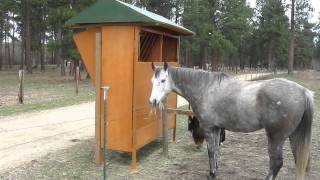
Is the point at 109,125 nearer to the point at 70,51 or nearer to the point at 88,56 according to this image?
the point at 88,56

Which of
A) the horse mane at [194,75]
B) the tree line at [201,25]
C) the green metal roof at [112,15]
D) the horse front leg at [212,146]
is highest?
the tree line at [201,25]

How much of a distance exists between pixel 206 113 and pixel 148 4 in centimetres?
3314

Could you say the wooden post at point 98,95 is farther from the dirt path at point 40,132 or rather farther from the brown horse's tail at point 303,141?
the brown horse's tail at point 303,141

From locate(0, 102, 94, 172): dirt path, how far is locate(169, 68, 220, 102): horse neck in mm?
3023

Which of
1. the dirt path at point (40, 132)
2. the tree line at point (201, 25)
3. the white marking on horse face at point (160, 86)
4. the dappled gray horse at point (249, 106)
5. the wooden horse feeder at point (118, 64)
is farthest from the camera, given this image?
the tree line at point (201, 25)

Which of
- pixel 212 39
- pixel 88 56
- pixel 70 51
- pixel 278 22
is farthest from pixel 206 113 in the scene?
pixel 278 22

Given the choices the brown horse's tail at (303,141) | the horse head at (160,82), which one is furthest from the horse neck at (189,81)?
the brown horse's tail at (303,141)

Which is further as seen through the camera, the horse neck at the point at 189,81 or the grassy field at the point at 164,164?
the grassy field at the point at 164,164

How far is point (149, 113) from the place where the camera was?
7.68 m

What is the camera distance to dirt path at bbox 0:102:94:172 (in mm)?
7656

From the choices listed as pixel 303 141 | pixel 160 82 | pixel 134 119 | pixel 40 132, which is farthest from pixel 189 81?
pixel 40 132

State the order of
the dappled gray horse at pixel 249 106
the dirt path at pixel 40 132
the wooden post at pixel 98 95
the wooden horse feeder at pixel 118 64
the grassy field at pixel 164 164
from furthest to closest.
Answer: the dirt path at pixel 40 132
the wooden post at pixel 98 95
the wooden horse feeder at pixel 118 64
the grassy field at pixel 164 164
the dappled gray horse at pixel 249 106

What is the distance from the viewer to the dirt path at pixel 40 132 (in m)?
7.66

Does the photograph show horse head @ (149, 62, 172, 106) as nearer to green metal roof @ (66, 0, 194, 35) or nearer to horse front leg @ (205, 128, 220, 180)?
green metal roof @ (66, 0, 194, 35)
